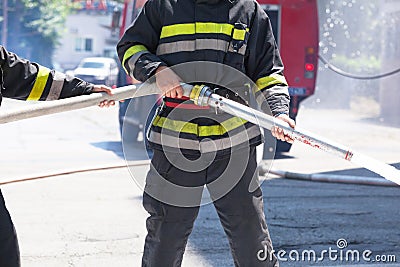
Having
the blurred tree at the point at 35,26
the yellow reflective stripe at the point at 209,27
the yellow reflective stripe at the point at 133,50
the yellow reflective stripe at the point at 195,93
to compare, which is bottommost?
the blurred tree at the point at 35,26

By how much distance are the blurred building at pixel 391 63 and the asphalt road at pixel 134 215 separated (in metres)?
9.75

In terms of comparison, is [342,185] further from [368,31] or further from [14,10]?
[14,10]

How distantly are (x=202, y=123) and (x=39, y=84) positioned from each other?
2.46 feet

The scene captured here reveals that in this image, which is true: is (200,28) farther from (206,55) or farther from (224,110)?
(224,110)

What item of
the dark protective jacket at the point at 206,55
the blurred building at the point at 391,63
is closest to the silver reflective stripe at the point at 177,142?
the dark protective jacket at the point at 206,55

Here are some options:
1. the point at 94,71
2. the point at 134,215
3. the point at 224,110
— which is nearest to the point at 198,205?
the point at 224,110

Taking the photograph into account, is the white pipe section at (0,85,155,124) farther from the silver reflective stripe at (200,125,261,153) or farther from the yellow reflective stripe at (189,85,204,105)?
the silver reflective stripe at (200,125,261,153)

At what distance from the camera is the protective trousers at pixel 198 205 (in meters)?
3.63

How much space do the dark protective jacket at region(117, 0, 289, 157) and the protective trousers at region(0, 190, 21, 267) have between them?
0.77 meters

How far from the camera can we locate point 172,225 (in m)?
3.64

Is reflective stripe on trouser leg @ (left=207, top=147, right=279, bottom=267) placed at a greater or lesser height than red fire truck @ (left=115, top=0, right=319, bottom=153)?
greater

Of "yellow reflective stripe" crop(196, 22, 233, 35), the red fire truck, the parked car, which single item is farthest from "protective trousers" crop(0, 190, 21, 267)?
the parked car

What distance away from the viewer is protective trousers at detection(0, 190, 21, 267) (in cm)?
326

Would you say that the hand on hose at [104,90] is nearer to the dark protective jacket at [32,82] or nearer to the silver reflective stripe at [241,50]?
the dark protective jacket at [32,82]
